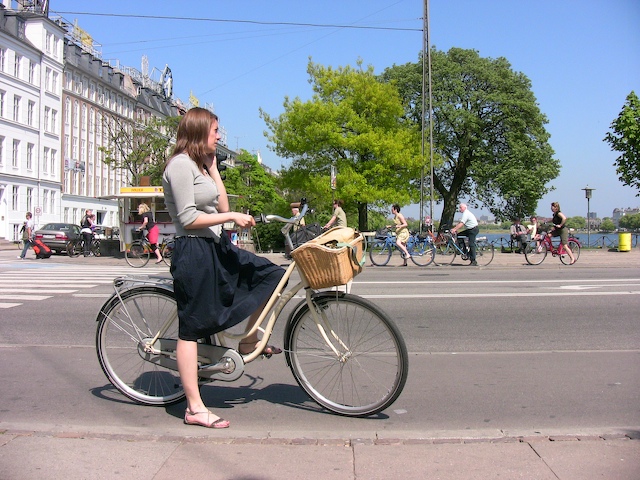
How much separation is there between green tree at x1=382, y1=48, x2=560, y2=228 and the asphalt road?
107ft

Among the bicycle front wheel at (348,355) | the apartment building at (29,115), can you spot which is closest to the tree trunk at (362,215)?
the apartment building at (29,115)

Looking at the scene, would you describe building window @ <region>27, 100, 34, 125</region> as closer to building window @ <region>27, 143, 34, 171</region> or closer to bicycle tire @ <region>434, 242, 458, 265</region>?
building window @ <region>27, 143, 34, 171</region>

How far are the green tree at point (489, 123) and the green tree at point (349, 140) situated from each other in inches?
241

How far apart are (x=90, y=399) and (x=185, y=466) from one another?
166 cm

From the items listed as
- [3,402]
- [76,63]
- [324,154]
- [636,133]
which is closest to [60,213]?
[76,63]

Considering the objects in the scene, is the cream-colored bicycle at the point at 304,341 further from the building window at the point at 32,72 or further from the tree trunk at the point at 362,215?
the building window at the point at 32,72

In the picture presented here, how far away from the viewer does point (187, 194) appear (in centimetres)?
386

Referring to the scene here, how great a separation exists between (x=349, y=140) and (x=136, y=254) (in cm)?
1834

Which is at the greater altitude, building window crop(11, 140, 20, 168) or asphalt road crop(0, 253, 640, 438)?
building window crop(11, 140, 20, 168)

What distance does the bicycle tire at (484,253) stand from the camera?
18344mm

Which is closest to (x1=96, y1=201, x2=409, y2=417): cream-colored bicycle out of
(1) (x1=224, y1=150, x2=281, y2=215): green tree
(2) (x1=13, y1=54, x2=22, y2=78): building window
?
(2) (x1=13, y1=54, x2=22, y2=78): building window

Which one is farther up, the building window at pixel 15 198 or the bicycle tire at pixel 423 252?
the building window at pixel 15 198

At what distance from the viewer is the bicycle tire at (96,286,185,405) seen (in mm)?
4375

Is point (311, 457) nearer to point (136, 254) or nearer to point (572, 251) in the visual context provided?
point (136, 254)
